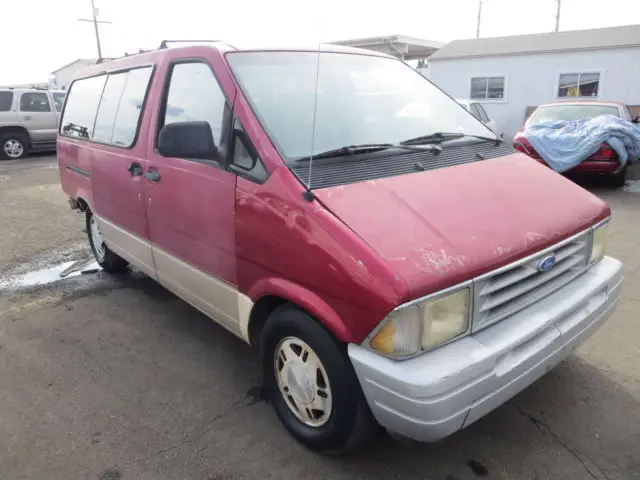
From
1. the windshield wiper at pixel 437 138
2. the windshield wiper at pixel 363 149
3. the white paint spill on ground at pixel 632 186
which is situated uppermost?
the windshield wiper at pixel 437 138

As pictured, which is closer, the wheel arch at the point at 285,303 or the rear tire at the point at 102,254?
the wheel arch at the point at 285,303

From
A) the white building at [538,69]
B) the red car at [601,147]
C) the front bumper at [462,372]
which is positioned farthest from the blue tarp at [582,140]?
the white building at [538,69]

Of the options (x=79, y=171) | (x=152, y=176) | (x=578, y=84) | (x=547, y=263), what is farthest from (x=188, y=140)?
(x=578, y=84)

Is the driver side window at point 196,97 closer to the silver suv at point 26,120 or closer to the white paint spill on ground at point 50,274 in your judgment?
the white paint spill on ground at point 50,274

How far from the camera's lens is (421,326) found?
1.92 meters

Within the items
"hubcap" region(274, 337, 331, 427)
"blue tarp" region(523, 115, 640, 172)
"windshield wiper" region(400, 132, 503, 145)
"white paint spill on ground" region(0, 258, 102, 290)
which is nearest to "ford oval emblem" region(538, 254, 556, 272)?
"windshield wiper" region(400, 132, 503, 145)

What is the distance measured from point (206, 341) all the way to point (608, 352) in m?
2.74

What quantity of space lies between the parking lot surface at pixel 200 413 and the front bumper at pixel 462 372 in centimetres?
48

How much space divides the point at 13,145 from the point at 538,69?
1654cm

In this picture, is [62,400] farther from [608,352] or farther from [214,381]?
[608,352]

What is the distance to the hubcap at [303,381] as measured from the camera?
229 centimetres

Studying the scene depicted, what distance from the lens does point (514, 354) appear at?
210cm

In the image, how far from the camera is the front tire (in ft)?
6.95

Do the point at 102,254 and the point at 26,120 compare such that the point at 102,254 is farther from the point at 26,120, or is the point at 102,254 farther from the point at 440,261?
the point at 26,120
